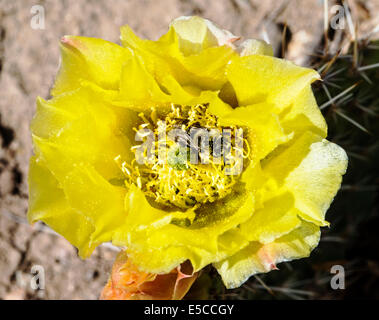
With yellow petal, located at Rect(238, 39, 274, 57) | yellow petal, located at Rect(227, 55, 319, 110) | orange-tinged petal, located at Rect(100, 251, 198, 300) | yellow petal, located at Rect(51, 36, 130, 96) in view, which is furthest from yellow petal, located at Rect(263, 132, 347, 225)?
yellow petal, located at Rect(51, 36, 130, 96)

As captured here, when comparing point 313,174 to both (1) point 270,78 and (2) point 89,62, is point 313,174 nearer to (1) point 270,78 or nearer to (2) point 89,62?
(1) point 270,78

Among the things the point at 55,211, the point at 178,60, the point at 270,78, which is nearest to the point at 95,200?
the point at 55,211

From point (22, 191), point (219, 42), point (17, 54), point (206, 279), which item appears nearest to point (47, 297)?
point (22, 191)

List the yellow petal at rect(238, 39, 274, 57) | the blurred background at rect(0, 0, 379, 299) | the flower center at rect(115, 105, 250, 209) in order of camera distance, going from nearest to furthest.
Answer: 1. the yellow petal at rect(238, 39, 274, 57)
2. the flower center at rect(115, 105, 250, 209)
3. the blurred background at rect(0, 0, 379, 299)

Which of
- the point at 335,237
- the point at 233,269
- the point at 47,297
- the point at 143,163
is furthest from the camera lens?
the point at 47,297

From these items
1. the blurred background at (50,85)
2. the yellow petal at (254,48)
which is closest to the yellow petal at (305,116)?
the yellow petal at (254,48)

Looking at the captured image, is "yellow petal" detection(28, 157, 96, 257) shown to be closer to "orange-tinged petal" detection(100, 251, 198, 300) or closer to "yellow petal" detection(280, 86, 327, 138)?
"orange-tinged petal" detection(100, 251, 198, 300)

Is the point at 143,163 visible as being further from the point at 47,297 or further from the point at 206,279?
the point at 47,297
